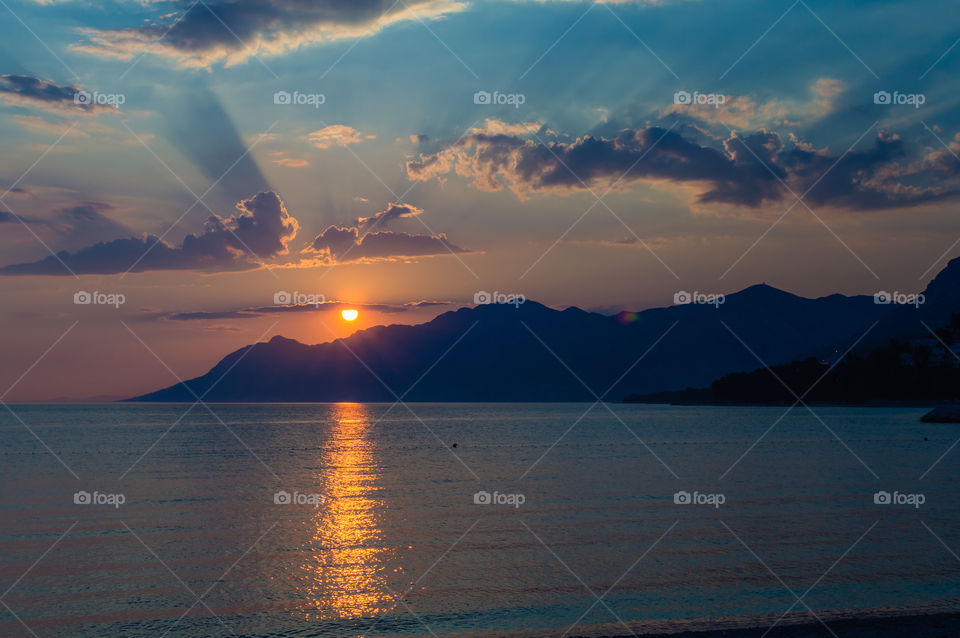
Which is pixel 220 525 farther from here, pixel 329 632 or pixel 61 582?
pixel 329 632

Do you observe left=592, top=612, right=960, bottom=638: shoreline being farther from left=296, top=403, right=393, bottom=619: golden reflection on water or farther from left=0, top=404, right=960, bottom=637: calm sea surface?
left=296, top=403, right=393, bottom=619: golden reflection on water

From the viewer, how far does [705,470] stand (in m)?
58.5

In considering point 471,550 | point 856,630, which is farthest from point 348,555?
point 856,630

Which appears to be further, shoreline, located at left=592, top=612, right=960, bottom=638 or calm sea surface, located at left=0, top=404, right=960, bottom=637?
calm sea surface, located at left=0, top=404, right=960, bottom=637

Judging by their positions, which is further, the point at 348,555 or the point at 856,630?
the point at 348,555

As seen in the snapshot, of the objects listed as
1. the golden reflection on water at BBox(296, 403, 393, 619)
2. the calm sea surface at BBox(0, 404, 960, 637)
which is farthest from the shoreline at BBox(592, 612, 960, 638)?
the golden reflection on water at BBox(296, 403, 393, 619)

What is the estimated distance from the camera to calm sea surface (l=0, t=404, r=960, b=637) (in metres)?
20.5

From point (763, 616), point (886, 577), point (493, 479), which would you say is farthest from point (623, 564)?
point (493, 479)

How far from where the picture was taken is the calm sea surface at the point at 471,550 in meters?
20.5

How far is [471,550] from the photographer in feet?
92.2

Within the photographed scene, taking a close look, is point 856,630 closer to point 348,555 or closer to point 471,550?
point 471,550

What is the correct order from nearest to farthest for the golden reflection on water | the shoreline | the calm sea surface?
the shoreline < the calm sea surface < the golden reflection on water

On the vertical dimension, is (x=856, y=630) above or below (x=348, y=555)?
below

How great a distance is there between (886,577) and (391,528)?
65.4 feet
